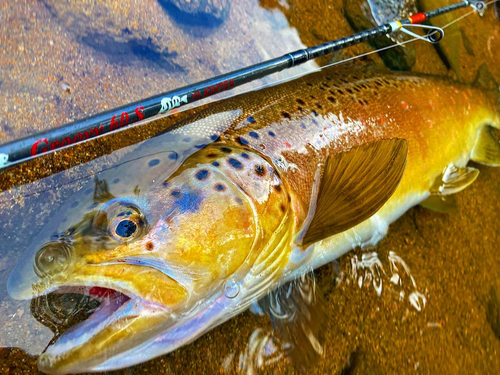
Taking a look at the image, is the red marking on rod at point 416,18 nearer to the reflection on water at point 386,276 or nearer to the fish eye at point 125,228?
the reflection on water at point 386,276

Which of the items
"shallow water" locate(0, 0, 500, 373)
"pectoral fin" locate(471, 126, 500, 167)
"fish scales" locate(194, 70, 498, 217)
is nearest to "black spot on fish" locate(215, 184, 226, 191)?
"fish scales" locate(194, 70, 498, 217)

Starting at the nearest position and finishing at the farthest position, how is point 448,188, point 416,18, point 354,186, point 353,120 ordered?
point 354,186 → point 353,120 → point 448,188 → point 416,18

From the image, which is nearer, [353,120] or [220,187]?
[220,187]

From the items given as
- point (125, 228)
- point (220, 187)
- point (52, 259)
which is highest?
point (220, 187)

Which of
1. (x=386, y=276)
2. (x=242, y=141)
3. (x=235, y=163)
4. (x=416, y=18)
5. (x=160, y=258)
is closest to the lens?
(x=160, y=258)

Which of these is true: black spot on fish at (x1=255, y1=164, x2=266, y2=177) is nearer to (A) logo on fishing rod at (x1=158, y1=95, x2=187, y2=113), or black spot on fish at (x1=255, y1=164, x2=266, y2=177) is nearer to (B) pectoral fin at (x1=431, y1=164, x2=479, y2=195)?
(A) logo on fishing rod at (x1=158, y1=95, x2=187, y2=113)

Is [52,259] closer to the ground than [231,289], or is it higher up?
higher up

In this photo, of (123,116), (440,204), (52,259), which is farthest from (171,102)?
(440,204)

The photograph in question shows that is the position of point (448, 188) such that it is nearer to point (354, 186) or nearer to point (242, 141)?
point (354, 186)
